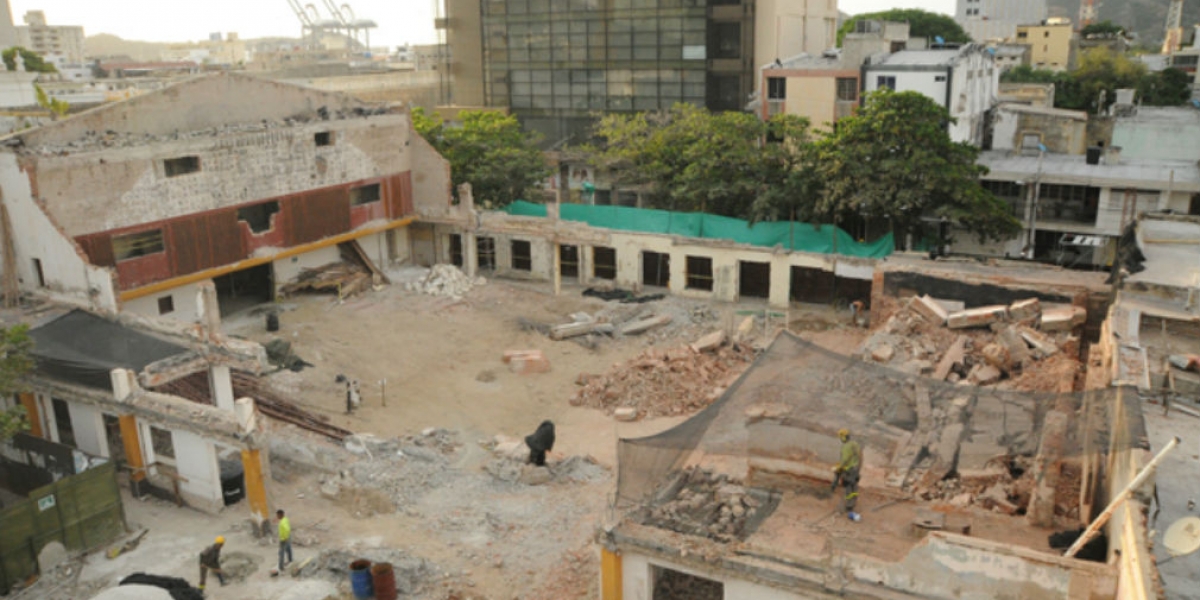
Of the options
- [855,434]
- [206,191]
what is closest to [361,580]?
[855,434]

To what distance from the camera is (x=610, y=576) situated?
17297mm

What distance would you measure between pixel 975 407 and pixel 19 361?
21.7 m

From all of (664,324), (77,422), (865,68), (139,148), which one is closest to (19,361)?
(77,422)

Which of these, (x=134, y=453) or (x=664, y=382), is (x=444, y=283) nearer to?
(x=664, y=382)

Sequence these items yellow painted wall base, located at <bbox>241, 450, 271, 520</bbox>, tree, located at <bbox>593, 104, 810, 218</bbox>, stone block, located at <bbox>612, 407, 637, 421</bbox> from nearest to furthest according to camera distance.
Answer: yellow painted wall base, located at <bbox>241, 450, 271, 520</bbox> → stone block, located at <bbox>612, 407, 637, 421</bbox> → tree, located at <bbox>593, 104, 810, 218</bbox>

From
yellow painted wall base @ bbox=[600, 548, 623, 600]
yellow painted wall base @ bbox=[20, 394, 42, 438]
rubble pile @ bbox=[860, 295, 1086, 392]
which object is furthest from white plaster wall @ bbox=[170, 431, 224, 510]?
rubble pile @ bbox=[860, 295, 1086, 392]

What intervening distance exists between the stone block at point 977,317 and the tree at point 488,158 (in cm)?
2183

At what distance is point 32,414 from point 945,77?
125ft

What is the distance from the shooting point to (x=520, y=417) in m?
28.8

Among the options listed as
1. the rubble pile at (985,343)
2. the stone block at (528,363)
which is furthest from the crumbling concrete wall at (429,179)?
the rubble pile at (985,343)

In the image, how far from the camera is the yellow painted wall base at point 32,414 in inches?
982

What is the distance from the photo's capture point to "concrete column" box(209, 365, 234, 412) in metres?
25.4

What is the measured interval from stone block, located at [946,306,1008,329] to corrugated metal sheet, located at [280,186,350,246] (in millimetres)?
24414

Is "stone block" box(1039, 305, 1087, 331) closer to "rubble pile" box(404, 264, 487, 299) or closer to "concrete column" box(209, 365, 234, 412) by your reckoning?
"rubble pile" box(404, 264, 487, 299)
